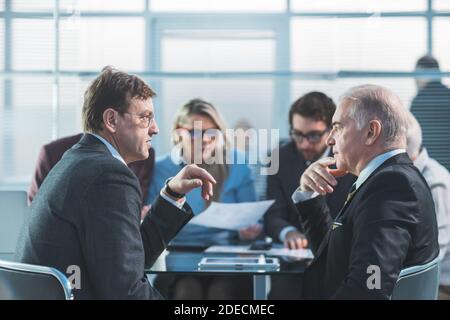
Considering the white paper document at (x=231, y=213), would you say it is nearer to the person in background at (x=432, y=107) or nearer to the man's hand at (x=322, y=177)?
the man's hand at (x=322, y=177)

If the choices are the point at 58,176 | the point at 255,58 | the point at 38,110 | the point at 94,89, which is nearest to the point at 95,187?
the point at 58,176

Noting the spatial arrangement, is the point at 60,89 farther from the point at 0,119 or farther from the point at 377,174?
the point at 377,174

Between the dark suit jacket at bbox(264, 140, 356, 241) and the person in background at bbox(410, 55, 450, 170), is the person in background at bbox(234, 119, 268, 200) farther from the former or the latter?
the person in background at bbox(410, 55, 450, 170)

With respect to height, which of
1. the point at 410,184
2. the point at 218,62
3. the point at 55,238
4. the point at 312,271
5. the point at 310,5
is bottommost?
the point at 312,271

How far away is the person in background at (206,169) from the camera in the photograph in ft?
8.50

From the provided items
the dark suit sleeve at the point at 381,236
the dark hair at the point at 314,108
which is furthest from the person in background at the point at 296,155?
the dark suit sleeve at the point at 381,236

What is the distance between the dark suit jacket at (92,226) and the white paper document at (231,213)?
828 mm

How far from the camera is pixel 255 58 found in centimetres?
339

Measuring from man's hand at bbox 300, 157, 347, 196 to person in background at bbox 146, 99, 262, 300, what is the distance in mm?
730

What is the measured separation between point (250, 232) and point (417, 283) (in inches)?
46.8

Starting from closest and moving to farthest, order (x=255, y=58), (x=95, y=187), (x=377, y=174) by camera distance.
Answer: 1. (x=95, y=187)
2. (x=377, y=174)
3. (x=255, y=58)

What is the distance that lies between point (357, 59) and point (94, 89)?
6.75 ft

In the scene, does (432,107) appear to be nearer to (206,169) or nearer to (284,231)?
(284,231)

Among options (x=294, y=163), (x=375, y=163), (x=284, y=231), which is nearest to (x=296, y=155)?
(x=294, y=163)
